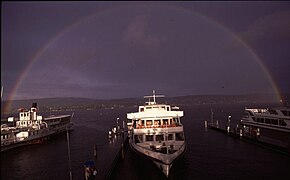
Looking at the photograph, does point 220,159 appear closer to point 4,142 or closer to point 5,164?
point 5,164

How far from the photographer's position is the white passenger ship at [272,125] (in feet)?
155

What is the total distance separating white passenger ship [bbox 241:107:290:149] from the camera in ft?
155

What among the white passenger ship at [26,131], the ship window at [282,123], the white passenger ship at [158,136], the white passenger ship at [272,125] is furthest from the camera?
the white passenger ship at [26,131]

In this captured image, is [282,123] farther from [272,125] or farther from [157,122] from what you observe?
[157,122]

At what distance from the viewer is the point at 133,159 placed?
38.1 metres

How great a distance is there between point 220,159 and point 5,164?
129 ft

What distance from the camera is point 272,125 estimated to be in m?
51.4

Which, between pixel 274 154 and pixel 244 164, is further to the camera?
pixel 274 154

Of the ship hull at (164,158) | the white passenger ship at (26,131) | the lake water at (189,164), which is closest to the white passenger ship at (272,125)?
the lake water at (189,164)

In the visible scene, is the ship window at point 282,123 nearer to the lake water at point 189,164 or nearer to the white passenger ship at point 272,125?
the white passenger ship at point 272,125

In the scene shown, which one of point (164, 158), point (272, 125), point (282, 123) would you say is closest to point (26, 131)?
point (164, 158)

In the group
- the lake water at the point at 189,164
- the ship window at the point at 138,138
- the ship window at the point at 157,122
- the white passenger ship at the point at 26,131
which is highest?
the ship window at the point at 157,122

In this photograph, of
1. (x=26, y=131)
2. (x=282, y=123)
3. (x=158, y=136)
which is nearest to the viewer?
(x=158, y=136)

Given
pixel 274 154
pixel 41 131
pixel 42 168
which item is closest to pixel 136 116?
pixel 42 168
